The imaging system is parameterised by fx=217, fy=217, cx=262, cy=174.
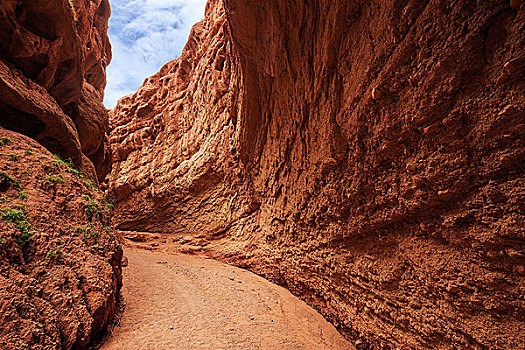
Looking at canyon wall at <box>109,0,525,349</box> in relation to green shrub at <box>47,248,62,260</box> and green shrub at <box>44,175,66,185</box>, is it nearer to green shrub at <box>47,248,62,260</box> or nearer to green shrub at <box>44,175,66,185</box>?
green shrub at <box>47,248,62,260</box>

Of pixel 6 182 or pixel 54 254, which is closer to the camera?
pixel 54 254

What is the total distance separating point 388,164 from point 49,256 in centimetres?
516

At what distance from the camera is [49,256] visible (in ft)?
9.63

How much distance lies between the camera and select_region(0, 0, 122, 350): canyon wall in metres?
2.44

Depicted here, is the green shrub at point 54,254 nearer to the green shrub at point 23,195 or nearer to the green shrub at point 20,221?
the green shrub at point 20,221

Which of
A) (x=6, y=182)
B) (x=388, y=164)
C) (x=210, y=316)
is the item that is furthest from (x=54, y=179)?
(x=388, y=164)

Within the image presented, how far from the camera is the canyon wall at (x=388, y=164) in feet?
7.32

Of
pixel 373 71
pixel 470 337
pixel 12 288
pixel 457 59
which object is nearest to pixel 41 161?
pixel 12 288

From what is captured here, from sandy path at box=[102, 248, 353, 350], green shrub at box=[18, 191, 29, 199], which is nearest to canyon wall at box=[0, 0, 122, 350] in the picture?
green shrub at box=[18, 191, 29, 199]

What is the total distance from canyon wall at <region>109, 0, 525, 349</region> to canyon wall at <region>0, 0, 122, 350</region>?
430 cm

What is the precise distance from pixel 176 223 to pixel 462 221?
1089 cm

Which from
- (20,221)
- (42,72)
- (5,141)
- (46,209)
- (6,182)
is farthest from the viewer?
(42,72)

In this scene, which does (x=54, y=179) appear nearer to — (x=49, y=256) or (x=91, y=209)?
(x=91, y=209)

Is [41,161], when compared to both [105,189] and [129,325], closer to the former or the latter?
[129,325]
